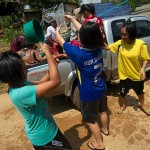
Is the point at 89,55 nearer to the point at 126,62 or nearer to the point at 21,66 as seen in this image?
the point at 21,66

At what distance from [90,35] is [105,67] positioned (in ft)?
6.32

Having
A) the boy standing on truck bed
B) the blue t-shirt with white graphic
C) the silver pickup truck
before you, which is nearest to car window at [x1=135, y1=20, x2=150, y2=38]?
the silver pickup truck

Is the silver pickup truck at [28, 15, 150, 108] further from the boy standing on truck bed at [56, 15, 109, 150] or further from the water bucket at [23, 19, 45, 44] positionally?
the water bucket at [23, 19, 45, 44]

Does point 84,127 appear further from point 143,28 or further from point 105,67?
point 143,28

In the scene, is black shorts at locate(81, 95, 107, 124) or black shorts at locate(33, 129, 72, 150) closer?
black shorts at locate(33, 129, 72, 150)

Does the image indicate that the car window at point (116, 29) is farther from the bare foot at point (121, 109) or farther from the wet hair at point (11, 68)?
the wet hair at point (11, 68)

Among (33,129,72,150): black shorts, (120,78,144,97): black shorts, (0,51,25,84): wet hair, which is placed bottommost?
(120,78,144,97): black shorts

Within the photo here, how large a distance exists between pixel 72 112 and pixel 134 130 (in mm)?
1300

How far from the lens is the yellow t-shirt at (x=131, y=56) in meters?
3.54

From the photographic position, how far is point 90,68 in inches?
105

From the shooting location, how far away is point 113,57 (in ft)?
14.4

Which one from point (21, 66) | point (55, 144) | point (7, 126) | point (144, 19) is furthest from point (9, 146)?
point (144, 19)

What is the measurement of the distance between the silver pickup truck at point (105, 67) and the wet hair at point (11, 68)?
5.92 ft

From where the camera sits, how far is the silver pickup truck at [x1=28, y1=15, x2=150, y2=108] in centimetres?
364
